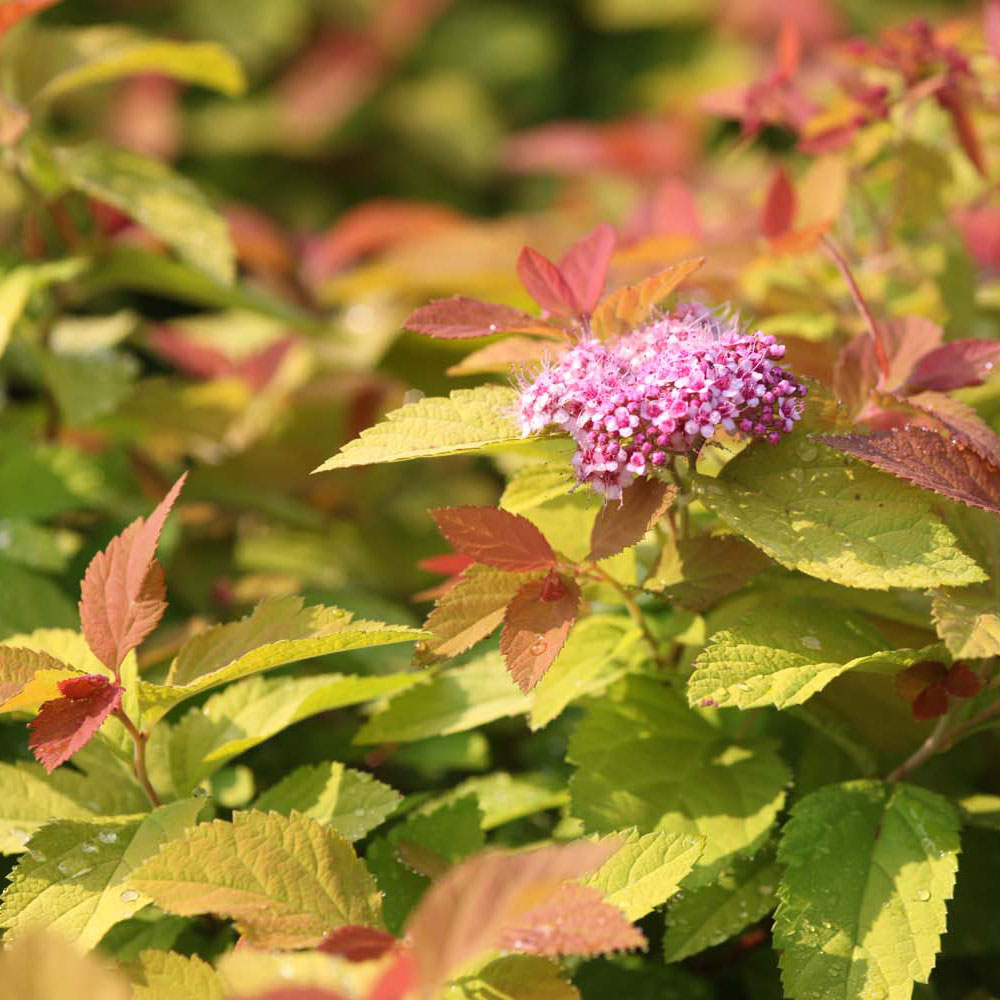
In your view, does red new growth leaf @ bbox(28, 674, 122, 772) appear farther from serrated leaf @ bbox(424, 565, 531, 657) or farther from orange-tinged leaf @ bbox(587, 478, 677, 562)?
orange-tinged leaf @ bbox(587, 478, 677, 562)

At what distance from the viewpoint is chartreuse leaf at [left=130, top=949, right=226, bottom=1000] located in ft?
2.26

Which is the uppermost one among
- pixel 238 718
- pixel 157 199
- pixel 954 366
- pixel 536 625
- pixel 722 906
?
pixel 157 199

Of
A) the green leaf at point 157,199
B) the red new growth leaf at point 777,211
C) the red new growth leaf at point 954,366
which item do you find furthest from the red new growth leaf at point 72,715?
the red new growth leaf at point 777,211

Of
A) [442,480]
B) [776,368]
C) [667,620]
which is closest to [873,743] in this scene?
[667,620]

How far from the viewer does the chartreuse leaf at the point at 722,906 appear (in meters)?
0.80

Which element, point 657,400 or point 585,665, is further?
point 585,665

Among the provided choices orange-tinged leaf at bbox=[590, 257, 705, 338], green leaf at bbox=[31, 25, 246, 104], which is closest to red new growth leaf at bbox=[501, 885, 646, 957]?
orange-tinged leaf at bbox=[590, 257, 705, 338]

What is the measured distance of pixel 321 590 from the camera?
1198 millimetres

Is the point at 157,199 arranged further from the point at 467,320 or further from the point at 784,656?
the point at 784,656

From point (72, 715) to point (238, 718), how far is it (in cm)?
16

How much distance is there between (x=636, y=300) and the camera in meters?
0.83

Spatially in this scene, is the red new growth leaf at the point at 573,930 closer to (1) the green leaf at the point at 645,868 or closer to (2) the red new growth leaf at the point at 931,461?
(1) the green leaf at the point at 645,868

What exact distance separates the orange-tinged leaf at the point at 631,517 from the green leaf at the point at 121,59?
733 mm

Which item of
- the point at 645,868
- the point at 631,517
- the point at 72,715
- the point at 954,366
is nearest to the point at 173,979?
the point at 72,715
